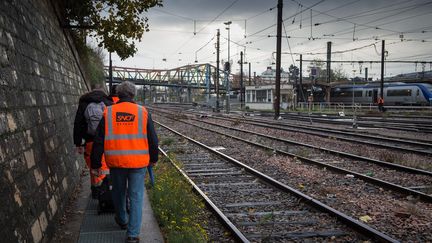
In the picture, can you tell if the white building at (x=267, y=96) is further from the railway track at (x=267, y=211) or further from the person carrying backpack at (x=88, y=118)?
the person carrying backpack at (x=88, y=118)

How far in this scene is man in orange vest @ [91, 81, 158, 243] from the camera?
15.1 feet

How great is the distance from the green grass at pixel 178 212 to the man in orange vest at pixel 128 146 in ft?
2.10

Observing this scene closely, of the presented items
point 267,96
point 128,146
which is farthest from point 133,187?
point 267,96

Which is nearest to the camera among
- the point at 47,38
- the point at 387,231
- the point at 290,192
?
the point at 387,231

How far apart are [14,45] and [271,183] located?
5.52 meters

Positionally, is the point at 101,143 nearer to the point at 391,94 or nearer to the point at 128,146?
the point at 128,146

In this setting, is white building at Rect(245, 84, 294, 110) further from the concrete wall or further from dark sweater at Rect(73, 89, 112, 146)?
dark sweater at Rect(73, 89, 112, 146)

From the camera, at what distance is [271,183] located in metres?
8.66

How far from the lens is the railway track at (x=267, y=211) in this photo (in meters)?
5.46

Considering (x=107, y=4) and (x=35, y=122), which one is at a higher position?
(x=107, y=4)

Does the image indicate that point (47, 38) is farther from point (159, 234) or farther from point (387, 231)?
point (387, 231)

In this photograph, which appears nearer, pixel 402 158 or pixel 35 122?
pixel 35 122

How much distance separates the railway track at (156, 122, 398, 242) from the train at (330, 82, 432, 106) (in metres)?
35.9

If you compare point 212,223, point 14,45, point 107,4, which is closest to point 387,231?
point 212,223
